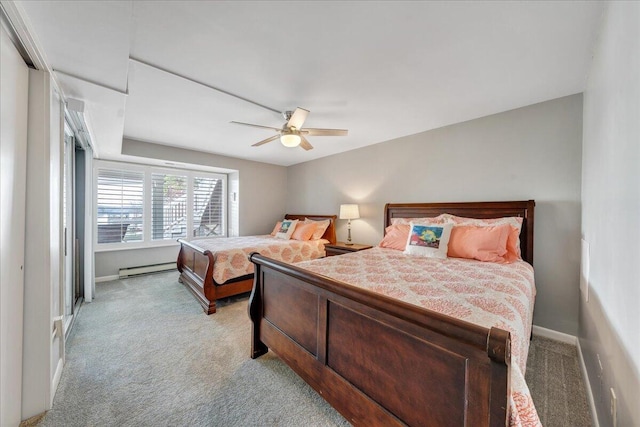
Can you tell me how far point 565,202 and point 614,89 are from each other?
150cm

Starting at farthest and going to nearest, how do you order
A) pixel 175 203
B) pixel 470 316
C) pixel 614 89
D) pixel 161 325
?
pixel 175 203
pixel 161 325
pixel 614 89
pixel 470 316

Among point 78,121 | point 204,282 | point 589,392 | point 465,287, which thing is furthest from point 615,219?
point 78,121

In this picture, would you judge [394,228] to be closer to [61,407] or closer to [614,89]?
[614,89]

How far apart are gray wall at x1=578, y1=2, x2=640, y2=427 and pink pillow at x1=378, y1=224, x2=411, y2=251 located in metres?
1.52

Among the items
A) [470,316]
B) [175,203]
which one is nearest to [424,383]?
[470,316]

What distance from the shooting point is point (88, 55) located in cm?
156

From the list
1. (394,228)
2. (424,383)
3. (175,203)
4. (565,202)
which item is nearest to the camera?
(424,383)

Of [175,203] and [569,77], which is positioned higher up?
[569,77]

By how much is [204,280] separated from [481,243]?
3.06 m

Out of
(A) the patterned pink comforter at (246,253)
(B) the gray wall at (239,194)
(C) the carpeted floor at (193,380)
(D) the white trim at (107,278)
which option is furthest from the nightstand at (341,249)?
(D) the white trim at (107,278)

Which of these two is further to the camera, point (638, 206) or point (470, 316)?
point (470, 316)

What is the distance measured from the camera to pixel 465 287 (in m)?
1.59

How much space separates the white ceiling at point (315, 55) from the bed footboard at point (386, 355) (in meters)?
1.55

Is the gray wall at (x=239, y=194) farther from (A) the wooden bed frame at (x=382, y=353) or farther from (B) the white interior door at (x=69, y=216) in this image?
(A) the wooden bed frame at (x=382, y=353)
